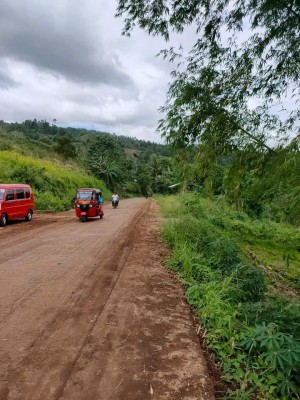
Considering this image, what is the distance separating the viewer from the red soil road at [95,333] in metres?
3.32

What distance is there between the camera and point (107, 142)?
225 ft

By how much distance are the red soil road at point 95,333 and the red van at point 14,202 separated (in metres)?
7.92

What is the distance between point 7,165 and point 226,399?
24784 millimetres

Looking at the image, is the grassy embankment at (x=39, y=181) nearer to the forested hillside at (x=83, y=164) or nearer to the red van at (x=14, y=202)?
the forested hillside at (x=83, y=164)

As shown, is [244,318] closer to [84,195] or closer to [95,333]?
[95,333]

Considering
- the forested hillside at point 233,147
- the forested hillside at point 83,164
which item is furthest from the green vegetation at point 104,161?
the forested hillside at point 233,147

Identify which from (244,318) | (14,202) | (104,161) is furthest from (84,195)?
(104,161)

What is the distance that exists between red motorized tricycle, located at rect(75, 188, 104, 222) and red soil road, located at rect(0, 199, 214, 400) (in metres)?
9.35

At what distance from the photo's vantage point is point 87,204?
18125 millimetres

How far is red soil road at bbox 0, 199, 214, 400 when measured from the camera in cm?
332

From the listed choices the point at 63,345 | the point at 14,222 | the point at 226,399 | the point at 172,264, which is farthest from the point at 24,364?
the point at 14,222

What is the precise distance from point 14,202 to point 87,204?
153 inches

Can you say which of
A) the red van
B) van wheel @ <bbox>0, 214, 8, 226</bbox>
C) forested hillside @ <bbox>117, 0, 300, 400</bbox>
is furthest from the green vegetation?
forested hillside @ <bbox>117, 0, 300, 400</bbox>

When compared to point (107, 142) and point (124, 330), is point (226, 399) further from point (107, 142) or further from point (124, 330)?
point (107, 142)
